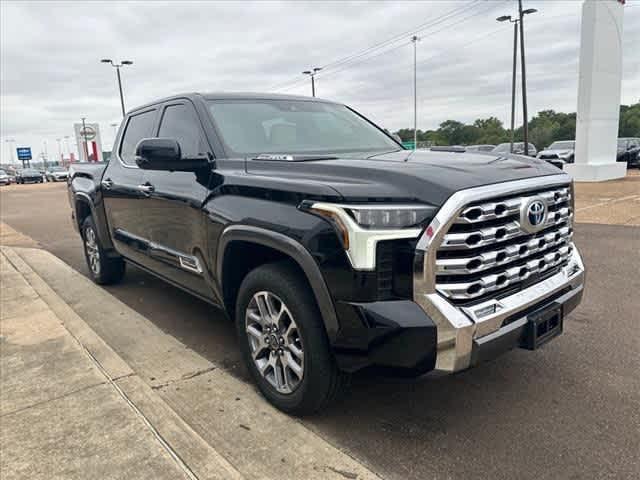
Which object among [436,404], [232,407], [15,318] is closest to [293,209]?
[232,407]

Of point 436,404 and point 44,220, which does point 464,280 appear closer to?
point 436,404

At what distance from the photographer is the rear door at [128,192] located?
4398 millimetres

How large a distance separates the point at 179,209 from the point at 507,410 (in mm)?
2484

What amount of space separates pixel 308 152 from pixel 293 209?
39.9 inches

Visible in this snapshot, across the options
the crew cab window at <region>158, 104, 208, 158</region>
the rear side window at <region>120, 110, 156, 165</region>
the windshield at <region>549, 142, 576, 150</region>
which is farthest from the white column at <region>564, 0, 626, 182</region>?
the crew cab window at <region>158, 104, 208, 158</region>

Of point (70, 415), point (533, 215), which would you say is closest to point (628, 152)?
point (533, 215)

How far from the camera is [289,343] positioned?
8.94 feet

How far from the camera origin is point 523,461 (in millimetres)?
2396

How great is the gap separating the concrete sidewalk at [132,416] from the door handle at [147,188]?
117 centimetres

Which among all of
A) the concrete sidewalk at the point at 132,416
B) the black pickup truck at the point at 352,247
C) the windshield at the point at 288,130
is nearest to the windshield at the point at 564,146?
the windshield at the point at 288,130

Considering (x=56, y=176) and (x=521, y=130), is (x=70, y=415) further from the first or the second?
(x=521, y=130)

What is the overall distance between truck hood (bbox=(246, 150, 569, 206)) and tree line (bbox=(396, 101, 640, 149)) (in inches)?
2391

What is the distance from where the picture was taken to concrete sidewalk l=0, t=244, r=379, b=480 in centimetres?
238

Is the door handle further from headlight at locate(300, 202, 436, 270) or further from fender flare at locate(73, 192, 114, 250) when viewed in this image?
headlight at locate(300, 202, 436, 270)
